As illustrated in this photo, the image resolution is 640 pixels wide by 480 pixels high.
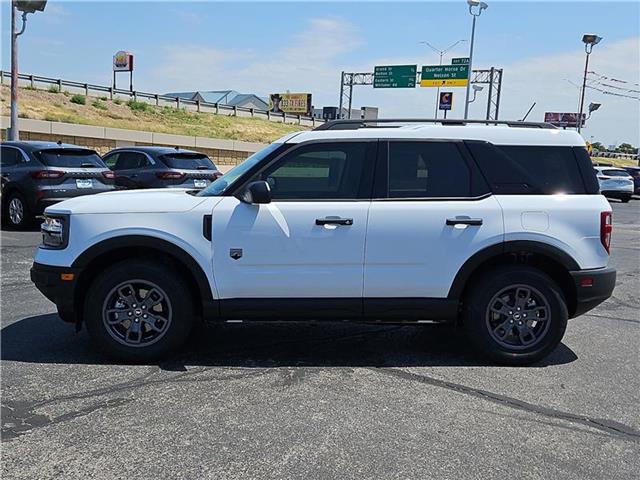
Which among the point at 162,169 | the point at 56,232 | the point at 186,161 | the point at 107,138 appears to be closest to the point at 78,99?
the point at 107,138

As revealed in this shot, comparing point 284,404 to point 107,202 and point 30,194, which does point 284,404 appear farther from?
point 30,194

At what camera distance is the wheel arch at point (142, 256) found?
462 cm

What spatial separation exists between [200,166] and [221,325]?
325 inches

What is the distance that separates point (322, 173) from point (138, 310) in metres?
1.82

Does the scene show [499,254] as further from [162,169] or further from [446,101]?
[446,101]

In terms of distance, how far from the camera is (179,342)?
4762mm

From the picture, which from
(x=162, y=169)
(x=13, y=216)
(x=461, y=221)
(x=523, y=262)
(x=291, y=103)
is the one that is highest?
(x=291, y=103)

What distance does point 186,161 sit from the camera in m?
13.5

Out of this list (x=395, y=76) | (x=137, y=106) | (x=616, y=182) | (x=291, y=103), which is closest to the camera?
(x=616, y=182)

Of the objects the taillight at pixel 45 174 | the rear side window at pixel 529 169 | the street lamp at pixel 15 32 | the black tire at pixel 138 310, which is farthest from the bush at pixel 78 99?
the rear side window at pixel 529 169

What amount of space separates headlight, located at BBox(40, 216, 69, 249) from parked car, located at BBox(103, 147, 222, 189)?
8140 millimetres

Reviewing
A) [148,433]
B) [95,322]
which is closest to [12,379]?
[95,322]

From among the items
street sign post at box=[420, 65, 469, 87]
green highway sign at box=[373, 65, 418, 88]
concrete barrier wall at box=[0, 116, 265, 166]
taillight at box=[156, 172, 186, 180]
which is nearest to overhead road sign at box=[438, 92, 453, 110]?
green highway sign at box=[373, 65, 418, 88]

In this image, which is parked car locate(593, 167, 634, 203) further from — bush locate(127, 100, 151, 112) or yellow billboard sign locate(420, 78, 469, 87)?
bush locate(127, 100, 151, 112)
